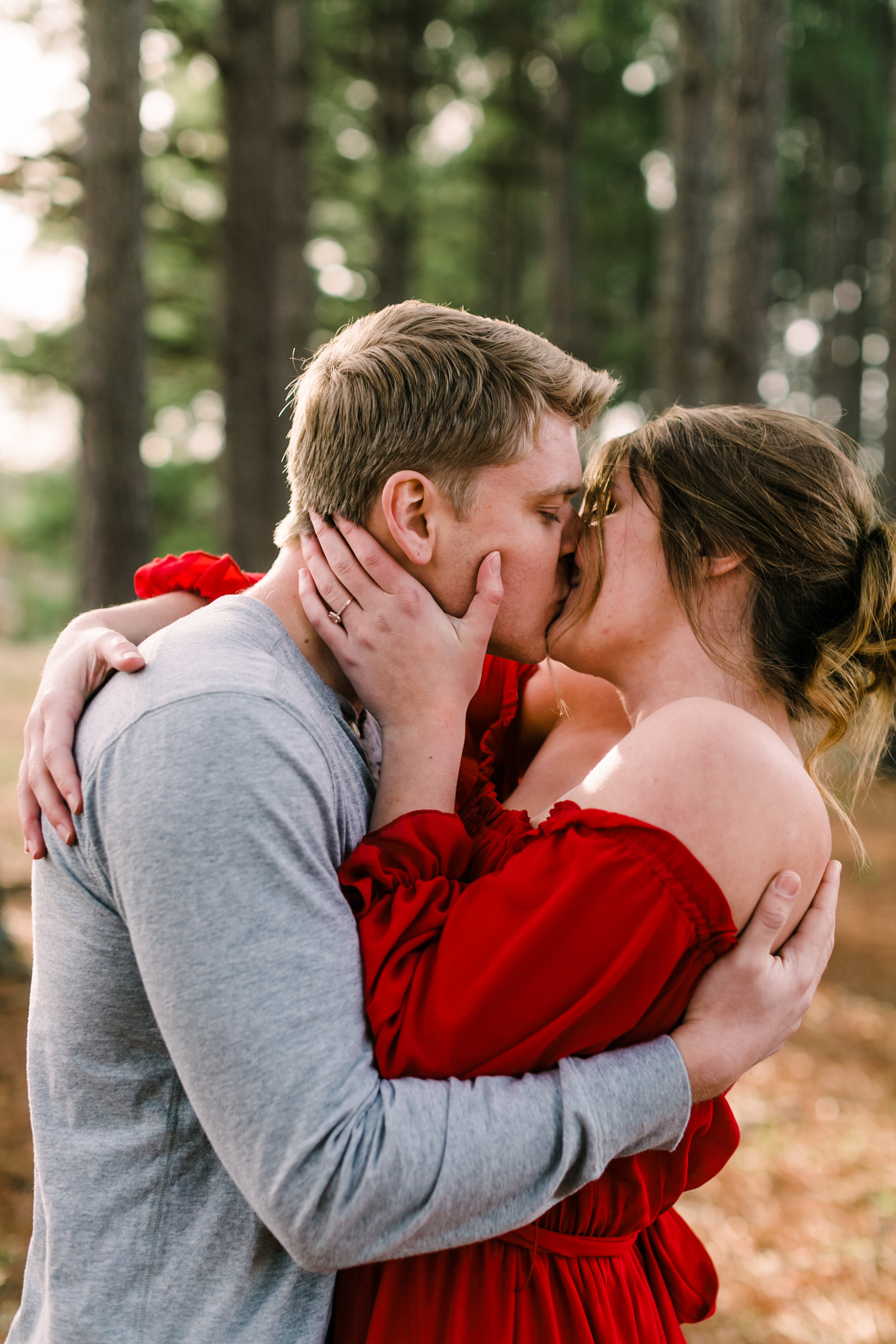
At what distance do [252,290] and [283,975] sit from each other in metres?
9.04

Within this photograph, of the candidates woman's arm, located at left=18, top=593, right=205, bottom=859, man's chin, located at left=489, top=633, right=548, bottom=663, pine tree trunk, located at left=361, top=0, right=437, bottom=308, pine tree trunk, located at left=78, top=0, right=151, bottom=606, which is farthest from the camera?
pine tree trunk, located at left=361, top=0, right=437, bottom=308

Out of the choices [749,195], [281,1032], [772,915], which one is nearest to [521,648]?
[772,915]

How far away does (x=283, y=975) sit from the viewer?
1.33 m

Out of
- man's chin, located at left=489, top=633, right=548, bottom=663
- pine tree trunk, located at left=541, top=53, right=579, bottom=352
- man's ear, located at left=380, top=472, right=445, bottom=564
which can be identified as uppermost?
pine tree trunk, located at left=541, top=53, right=579, bottom=352

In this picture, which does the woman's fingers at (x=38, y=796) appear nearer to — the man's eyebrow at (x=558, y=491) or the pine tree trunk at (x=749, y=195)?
the man's eyebrow at (x=558, y=491)

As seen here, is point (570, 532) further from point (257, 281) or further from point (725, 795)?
point (257, 281)

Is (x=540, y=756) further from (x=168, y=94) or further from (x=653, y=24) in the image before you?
(x=653, y=24)

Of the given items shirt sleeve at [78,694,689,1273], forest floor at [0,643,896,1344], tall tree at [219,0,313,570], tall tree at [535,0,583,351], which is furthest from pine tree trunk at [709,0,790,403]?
shirt sleeve at [78,694,689,1273]

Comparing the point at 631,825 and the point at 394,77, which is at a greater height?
the point at 394,77

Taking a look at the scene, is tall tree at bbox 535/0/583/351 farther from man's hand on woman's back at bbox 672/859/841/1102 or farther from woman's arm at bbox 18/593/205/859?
man's hand on woman's back at bbox 672/859/841/1102

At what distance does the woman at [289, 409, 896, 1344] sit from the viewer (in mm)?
1503

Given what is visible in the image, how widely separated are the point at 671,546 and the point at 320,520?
0.75 metres

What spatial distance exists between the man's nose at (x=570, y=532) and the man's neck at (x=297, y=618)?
57cm

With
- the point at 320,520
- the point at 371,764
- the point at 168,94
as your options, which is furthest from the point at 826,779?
the point at 168,94
